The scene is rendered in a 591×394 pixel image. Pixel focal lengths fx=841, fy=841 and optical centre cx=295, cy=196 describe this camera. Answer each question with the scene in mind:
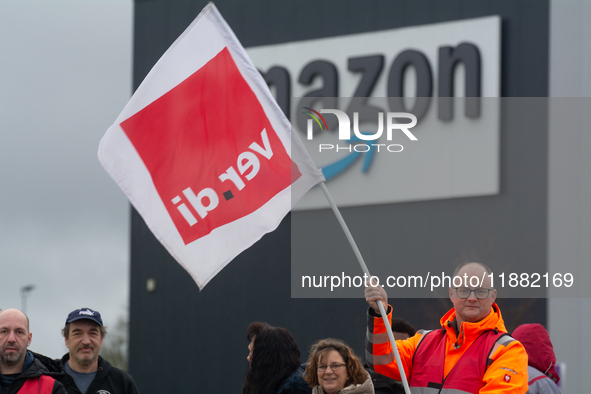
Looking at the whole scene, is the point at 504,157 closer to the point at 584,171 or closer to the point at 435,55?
the point at 584,171

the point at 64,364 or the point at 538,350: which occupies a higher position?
the point at 538,350

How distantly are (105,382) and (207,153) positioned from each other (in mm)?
1807

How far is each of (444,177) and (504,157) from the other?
89 cm

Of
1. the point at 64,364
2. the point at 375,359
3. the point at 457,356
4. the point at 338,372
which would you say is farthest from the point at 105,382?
the point at 457,356

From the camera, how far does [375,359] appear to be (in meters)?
4.55

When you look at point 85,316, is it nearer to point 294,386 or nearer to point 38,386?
point 38,386

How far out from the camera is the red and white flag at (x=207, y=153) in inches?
202

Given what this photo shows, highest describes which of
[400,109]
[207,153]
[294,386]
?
→ [400,109]

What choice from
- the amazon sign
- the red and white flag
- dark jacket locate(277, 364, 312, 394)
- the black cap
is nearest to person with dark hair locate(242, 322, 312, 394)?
dark jacket locate(277, 364, 312, 394)

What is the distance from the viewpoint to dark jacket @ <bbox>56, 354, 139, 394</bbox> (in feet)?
18.6

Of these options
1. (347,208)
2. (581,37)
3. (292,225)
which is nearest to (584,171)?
(581,37)

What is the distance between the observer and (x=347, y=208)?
12836 millimetres

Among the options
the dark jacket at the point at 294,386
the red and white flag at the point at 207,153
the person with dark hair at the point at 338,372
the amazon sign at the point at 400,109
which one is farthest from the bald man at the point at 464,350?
the amazon sign at the point at 400,109

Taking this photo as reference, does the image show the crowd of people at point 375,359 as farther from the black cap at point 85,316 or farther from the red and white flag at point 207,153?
the red and white flag at point 207,153
